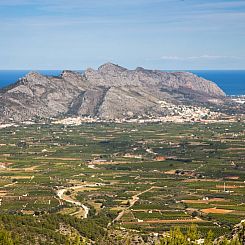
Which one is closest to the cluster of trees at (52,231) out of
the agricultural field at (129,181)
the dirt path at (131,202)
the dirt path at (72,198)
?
the agricultural field at (129,181)

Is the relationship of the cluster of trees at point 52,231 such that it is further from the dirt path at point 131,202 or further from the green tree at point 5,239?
the dirt path at point 131,202

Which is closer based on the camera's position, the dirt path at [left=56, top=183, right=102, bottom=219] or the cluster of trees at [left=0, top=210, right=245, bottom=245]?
the cluster of trees at [left=0, top=210, right=245, bottom=245]

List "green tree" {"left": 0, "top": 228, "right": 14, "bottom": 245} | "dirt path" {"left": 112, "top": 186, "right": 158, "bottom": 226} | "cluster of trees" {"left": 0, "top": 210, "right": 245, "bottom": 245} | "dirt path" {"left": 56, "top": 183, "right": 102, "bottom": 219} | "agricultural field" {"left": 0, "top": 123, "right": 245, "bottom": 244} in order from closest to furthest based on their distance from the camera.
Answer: "green tree" {"left": 0, "top": 228, "right": 14, "bottom": 245}, "cluster of trees" {"left": 0, "top": 210, "right": 245, "bottom": 245}, "dirt path" {"left": 112, "top": 186, "right": 158, "bottom": 226}, "agricultural field" {"left": 0, "top": 123, "right": 245, "bottom": 244}, "dirt path" {"left": 56, "top": 183, "right": 102, "bottom": 219}

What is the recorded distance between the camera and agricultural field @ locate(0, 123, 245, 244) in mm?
105688

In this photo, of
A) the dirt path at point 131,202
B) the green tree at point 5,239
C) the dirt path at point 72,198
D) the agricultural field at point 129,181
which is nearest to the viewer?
the green tree at point 5,239

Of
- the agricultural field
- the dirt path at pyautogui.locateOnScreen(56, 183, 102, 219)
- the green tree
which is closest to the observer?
the green tree

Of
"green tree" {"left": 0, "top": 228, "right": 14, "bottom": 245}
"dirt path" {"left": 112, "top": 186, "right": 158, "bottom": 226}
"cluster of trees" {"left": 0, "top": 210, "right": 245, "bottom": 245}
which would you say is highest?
"green tree" {"left": 0, "top": 228, "right": 14, "bottom": 245}

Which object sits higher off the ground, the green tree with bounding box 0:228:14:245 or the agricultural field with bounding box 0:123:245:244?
the green tree with bounding box 0:228:14:245

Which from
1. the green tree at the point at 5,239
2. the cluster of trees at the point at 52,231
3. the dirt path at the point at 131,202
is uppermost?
the green tree at the point at 5,239

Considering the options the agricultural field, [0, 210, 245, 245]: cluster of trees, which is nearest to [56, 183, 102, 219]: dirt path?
the agricultural field

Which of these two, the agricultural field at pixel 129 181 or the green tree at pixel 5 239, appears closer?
the green tree at pixel 5 239

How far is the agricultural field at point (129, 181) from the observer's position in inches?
4161

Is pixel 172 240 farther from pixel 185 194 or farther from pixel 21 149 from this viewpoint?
pixel 21 149

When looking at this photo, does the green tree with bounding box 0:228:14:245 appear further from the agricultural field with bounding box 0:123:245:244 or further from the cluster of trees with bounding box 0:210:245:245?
the agricultural field with bounding box 0:123:245:244
